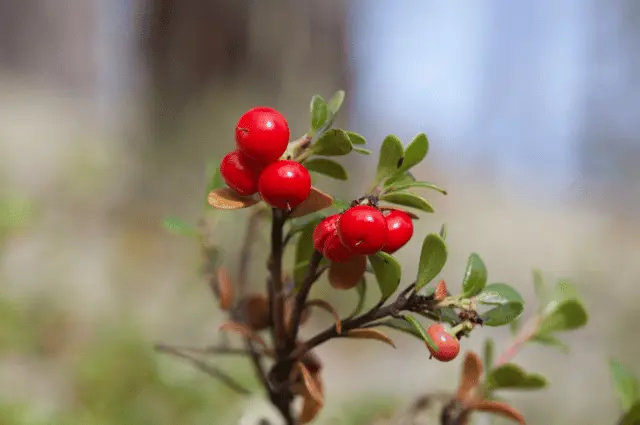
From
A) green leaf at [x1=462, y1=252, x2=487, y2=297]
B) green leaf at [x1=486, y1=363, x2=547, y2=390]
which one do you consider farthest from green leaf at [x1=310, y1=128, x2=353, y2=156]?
green leaf at [x1=486, y1=363, x2=547, y2=390]

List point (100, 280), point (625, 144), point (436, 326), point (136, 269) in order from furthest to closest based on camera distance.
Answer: point (625, 144)
point (136, 269)
point (100, 280)
point (436, 326)

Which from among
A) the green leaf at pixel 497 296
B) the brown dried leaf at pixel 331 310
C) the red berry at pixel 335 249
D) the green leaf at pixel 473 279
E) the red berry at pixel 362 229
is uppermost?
the red berry at pixel 362 229

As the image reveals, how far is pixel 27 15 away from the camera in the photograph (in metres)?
5.57

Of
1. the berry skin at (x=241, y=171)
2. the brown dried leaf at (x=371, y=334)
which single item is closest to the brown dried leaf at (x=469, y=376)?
the brown dried leaf at (x=371, y=334)

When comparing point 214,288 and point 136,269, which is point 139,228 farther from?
point 214,288

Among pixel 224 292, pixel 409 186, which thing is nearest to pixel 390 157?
pixel 409 186

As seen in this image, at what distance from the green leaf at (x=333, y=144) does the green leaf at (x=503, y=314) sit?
0.13 m

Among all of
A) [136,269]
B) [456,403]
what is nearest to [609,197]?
[136,269]

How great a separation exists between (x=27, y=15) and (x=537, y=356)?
5.96 metres

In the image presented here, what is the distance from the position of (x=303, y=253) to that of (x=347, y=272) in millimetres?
62

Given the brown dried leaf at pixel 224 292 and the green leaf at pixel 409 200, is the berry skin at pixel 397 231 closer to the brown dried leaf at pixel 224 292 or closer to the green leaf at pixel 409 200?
the green leaf at pixel 409 200

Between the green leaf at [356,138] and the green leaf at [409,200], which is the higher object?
the green leaf at [356,138]

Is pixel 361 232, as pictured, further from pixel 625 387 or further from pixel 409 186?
pixel 625 387

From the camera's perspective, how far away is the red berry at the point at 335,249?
0.92ft
